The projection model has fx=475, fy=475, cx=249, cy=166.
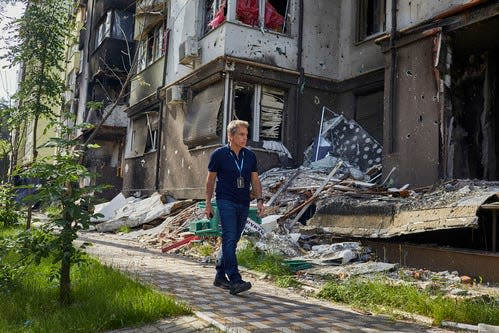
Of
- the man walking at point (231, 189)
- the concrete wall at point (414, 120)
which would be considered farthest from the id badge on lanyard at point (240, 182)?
the concrete wall at point (414, 120)

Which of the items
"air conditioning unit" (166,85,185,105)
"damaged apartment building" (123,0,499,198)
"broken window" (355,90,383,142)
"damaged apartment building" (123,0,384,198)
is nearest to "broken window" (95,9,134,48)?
"damaged apartment building" (123,0,499,198)

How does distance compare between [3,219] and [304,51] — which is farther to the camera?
[304,51]

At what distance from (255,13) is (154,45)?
602 centimetres

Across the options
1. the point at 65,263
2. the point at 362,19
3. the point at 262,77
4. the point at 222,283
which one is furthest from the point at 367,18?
the point at 65,263

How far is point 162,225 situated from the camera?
1210 cm

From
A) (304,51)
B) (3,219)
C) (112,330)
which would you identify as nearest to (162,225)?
(3,219)

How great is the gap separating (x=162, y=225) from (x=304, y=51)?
627cm

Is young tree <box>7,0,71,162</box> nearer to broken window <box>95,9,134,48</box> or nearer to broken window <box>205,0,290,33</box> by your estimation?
broken window <box>205,0,290,33</box>

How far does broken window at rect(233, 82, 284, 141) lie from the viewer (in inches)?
508

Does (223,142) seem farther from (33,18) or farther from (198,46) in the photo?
(33,18)

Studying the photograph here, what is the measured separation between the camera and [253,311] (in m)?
4.41

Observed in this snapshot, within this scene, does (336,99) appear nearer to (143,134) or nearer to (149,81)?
(149,81)

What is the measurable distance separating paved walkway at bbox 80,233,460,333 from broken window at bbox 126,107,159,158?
431 inches

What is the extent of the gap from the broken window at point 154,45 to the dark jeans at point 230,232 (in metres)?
11.8
